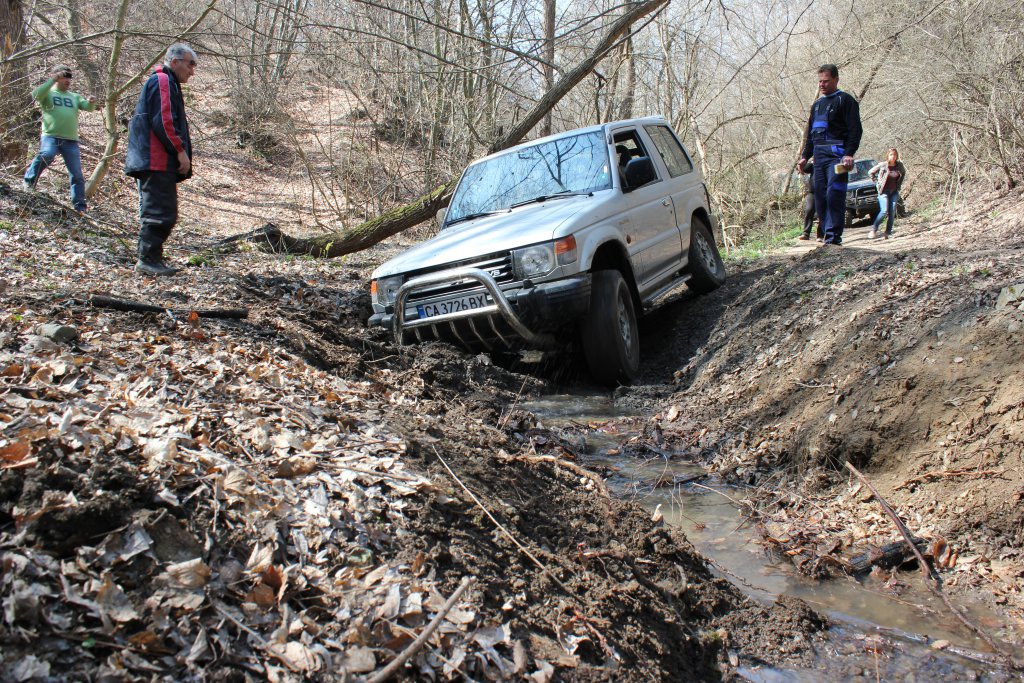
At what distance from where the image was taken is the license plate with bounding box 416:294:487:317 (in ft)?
18.0

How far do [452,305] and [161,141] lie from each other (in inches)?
126

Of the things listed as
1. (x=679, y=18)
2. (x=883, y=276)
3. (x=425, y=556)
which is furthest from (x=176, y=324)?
(x=679, y=18)

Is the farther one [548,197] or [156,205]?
[156,205]

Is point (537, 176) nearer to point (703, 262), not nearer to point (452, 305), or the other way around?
point (452, 305)

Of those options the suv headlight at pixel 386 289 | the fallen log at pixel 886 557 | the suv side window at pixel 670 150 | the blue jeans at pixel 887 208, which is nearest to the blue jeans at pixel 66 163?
the suv headlight at pixel 386 289

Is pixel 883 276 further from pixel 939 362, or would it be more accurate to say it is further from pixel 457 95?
pixel 457 95

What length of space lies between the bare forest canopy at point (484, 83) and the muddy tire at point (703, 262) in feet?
9.67

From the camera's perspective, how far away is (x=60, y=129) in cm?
942

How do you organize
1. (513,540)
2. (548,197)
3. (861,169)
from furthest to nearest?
(861,169) < (548,197) < (513,540)

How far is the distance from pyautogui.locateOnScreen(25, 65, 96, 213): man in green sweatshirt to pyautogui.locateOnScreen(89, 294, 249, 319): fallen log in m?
4.64

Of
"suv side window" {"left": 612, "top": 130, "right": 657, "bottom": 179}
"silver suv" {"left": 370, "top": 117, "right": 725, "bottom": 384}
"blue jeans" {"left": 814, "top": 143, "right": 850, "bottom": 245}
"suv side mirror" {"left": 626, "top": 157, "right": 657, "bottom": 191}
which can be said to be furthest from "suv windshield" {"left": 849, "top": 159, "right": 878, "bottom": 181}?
"suv side mirror" {"left": 626, "top": 157, "right": 657, "bottom": 191}

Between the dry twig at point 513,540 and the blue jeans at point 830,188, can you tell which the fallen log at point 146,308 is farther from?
the blue jeans at point 830,188

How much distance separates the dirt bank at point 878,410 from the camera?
3.43m

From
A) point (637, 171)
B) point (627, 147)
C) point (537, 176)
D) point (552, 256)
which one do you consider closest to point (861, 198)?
point (627, 147)
